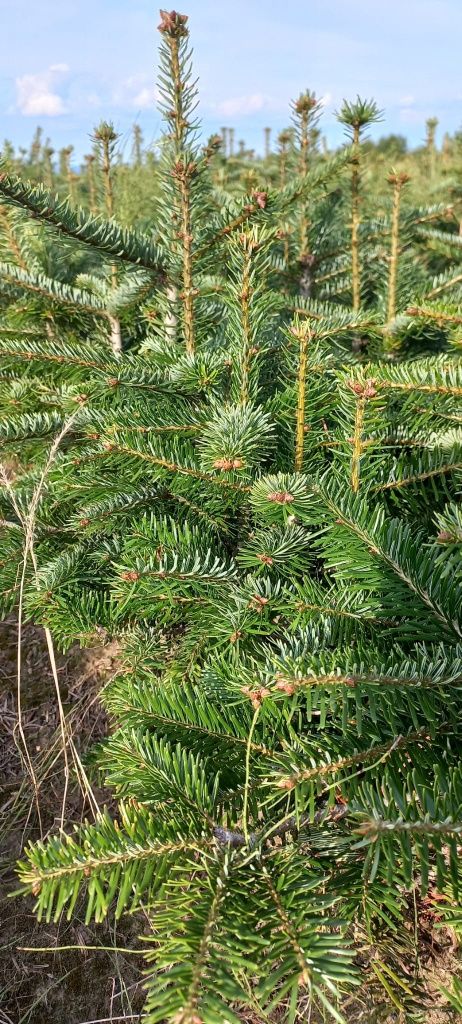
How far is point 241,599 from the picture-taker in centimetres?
86

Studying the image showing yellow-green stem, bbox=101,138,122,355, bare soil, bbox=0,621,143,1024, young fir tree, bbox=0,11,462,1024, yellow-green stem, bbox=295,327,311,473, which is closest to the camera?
young fir tree, bbox=0,11,462,1024

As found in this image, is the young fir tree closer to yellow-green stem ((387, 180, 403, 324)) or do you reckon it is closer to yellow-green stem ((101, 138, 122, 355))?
yellow-green stem ((101, 138, 122, 355))

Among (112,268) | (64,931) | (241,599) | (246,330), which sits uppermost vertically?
(112,268)

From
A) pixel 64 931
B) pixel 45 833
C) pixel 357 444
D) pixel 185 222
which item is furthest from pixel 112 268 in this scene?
pixel 64 931

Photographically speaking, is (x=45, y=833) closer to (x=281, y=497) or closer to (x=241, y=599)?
(x=241, y=599)

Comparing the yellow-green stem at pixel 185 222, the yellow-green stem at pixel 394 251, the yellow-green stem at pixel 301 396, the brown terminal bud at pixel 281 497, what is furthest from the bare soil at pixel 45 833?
the yellow-green stem at pixel 394 251

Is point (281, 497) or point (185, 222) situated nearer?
point (281, 497)

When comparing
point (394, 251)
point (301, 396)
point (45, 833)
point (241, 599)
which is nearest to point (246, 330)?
point (301, 396)

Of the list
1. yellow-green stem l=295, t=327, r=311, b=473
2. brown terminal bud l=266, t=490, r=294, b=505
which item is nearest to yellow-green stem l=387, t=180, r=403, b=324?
yellow-green stem l=295, t=327, r=311, b=473

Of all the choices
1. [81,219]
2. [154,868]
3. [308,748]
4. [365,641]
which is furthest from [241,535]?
[81,219]

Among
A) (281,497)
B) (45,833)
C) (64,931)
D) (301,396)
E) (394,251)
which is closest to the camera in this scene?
(281,497)

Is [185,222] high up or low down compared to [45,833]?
up

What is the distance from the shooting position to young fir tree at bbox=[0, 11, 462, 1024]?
0.56 metres

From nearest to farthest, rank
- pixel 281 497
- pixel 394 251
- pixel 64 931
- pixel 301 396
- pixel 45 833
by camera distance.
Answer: pixel 281 497 → pixel 301 396 → pixel 64 931 → pixel 45 833 → pixel 394 251
